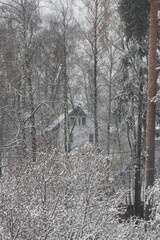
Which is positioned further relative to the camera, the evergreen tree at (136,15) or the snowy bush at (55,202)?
the evergreen tree at (136,15)

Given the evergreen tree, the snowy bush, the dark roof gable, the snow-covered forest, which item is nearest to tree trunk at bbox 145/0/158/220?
the snow-covered forest

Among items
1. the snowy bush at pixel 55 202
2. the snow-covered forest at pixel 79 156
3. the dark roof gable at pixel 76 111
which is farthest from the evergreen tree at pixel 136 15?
the dark roof gable at pixel 76 111

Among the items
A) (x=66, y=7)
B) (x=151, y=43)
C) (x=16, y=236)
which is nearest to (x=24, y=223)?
(x=16, y=236)

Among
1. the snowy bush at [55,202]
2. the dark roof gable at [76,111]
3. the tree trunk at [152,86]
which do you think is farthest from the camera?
the dark roof gable at [76,111]

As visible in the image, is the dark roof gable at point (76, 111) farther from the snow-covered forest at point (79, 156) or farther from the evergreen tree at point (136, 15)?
the evergreen tree at point (136, 15)

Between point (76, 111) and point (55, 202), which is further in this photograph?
point (76, 111)

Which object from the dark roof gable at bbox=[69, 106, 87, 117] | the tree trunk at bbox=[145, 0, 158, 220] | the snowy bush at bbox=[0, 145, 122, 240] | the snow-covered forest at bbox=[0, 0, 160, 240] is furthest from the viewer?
the dark roof gable at bbox=[69, 106, 87, 117]

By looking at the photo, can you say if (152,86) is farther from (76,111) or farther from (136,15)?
(76,111)

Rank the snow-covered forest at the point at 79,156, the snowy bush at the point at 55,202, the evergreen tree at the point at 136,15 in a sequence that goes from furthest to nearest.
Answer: the evergreen tree at the point at 136,15, the snow-covered forest at the point at 79,156, the snowy bush at the point at 55,202

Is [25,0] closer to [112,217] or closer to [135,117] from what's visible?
[135,117]

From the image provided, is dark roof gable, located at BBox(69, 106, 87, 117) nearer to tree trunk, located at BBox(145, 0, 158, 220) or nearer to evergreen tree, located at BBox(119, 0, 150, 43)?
evergreen tree, located at BBox(119, 0, 150, 43)

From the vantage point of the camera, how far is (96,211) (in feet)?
25.3

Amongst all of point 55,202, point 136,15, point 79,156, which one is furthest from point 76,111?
point 55,202

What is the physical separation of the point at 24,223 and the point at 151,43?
18.4 feet
